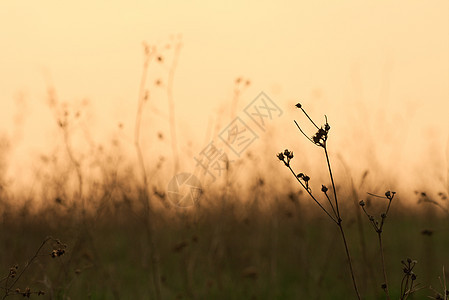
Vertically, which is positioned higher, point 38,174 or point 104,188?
point 38,174

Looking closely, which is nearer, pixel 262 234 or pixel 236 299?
pixel 236 299

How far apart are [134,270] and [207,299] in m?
1.65

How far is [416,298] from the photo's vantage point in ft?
15.8

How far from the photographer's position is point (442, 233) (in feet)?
30.4

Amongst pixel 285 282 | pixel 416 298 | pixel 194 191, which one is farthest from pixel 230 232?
pixel 416 298

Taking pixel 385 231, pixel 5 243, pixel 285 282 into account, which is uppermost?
pixel 385 231

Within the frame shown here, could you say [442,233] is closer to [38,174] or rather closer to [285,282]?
[285,282]

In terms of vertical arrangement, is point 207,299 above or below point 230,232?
below

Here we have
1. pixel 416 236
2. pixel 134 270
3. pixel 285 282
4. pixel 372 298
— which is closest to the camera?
pixel 372 298

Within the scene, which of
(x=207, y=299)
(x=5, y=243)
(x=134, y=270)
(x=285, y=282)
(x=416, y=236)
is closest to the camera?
(x=207, y=299)

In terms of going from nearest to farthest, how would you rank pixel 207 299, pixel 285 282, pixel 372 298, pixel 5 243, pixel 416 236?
1. pixel 372 298
2. pixel 207 299
3. pixel 5 243
4. pixel 285 282
5. pixel 416 236

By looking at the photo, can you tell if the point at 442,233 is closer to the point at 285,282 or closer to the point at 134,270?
the point at 285,282

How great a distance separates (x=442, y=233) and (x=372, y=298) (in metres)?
5.05

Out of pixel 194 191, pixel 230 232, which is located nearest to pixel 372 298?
pixel 194 191
